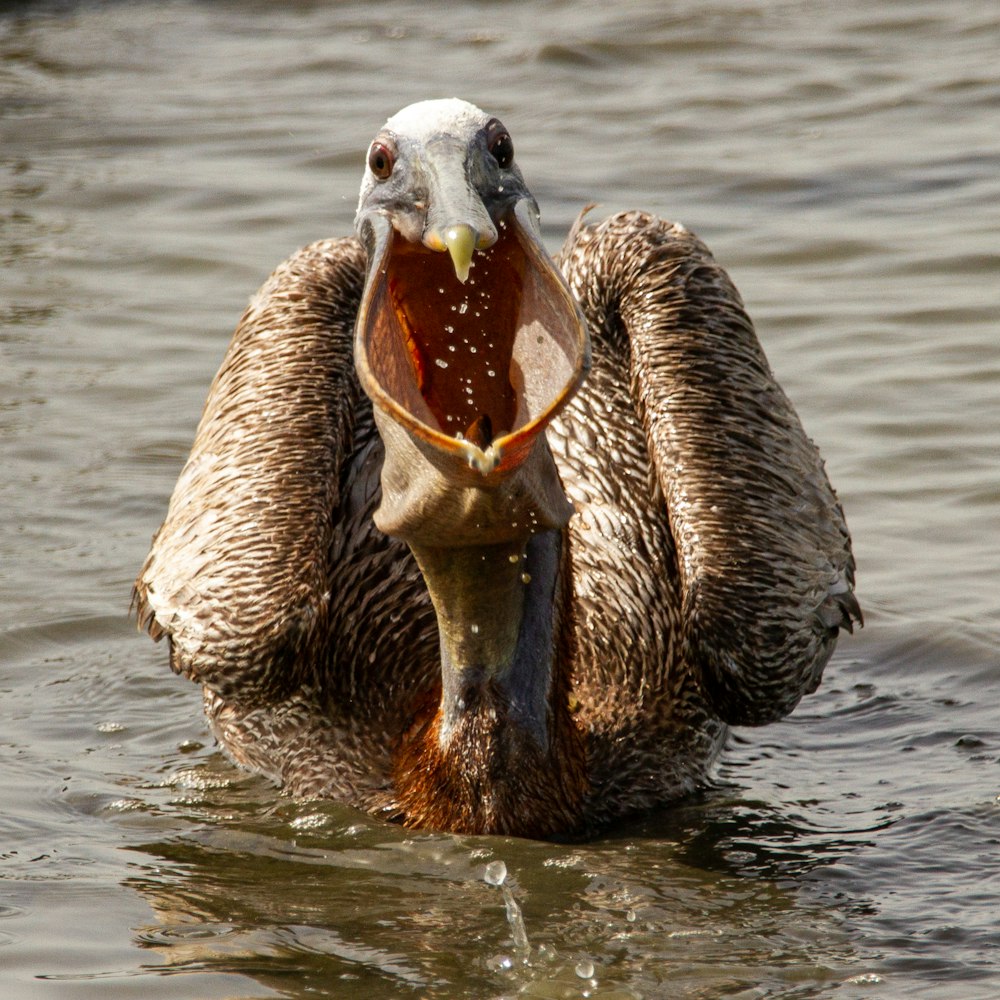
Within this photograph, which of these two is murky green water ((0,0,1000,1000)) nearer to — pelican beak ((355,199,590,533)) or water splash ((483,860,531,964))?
water splash ((483,860,531,964))

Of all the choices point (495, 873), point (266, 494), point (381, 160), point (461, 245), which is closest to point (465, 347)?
point (381, 160)

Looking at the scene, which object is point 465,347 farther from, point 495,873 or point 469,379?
point 495,873

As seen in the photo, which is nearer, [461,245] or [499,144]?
[461,245]

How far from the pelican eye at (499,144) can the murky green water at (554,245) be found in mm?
1869

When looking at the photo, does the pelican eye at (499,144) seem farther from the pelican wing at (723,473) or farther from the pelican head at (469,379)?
the pelican wing at (723,473)

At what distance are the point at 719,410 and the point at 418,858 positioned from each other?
1753 mm

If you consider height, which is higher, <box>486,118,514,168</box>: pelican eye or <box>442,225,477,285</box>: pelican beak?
<box>486,118,514,168</box>: pelican eye

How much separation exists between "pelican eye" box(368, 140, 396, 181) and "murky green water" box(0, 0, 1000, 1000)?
1851mm

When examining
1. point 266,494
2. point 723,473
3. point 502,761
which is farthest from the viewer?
point 723,473

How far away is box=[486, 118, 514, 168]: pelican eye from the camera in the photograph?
5199 millimetres

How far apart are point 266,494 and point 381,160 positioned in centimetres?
134

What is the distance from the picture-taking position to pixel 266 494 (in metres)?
6.18

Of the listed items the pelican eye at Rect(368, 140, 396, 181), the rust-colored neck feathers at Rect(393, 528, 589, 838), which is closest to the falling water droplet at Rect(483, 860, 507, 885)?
the rust-colored neck feathers at Rect(393, 528, 589, 838)

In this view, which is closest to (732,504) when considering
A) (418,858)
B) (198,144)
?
(418,858)
